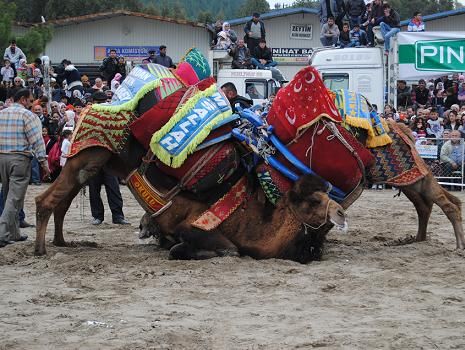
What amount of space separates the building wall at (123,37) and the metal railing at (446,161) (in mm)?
21242

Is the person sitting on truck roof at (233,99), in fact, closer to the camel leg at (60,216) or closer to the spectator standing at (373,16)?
the camel leg at (60,216)

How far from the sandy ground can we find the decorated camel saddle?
2.45ft

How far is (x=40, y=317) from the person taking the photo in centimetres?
618

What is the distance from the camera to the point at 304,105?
840 cm

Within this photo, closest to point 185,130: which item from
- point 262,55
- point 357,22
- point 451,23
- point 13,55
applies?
point 13,55

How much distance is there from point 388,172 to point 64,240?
3.58 m

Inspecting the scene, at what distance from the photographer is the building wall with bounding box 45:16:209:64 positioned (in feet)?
125

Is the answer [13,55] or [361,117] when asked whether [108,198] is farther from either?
[13,55]


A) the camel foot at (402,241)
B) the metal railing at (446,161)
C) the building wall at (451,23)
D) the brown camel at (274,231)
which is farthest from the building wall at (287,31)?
the brown camel at (274,231)

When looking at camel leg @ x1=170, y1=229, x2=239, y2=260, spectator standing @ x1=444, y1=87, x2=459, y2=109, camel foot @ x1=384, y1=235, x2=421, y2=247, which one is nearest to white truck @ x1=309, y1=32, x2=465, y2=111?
spectator standing @ x1=444, y1=87, x2=459, y2=109

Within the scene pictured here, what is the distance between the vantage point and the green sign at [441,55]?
21.0 meters

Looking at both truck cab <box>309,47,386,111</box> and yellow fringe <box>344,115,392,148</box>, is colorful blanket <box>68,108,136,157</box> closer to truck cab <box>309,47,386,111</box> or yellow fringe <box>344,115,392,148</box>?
yellow fringe <box>344,115,392,148</box>

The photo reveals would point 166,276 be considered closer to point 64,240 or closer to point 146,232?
point 146,232

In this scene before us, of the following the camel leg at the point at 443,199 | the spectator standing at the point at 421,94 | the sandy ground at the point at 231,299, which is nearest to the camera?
the sandy ground at the point at 231,299
